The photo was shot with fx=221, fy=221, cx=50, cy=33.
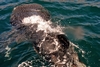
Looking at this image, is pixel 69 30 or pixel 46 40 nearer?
pixel 46 40

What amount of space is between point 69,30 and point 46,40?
8.46 ft

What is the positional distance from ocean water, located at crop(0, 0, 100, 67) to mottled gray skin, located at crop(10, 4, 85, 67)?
302 mm

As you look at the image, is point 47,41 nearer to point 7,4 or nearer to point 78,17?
point 78,17

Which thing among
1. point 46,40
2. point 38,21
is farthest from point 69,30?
point 46,40

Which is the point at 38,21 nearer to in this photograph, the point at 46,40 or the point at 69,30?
the point at 69,30

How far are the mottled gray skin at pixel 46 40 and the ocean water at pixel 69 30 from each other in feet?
0.99

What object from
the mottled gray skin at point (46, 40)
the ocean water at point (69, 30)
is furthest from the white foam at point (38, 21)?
the ocean water at point (69, 30)

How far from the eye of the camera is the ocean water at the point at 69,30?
772 cm

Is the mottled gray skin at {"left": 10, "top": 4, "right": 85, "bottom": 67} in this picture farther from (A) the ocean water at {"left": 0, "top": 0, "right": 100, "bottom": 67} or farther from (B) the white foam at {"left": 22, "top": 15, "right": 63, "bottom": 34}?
(A) the ocean water at {"left": 0, "top": 0, "right": 100, "bottom": 67}

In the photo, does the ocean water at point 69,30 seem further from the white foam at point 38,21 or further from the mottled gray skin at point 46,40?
the white foam at point 38,21

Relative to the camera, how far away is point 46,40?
752 cm

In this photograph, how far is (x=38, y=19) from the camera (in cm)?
948

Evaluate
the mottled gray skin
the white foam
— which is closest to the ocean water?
the mottled gray skin

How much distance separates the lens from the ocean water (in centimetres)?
772
